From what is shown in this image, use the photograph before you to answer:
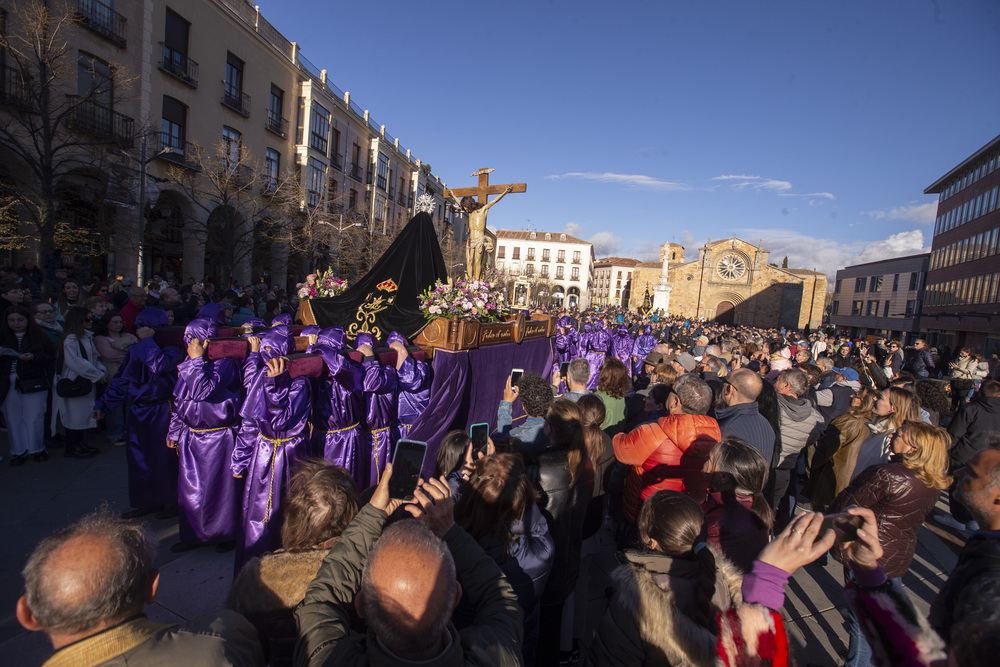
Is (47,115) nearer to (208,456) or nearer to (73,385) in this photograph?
(73,385)

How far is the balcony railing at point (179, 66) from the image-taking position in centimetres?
1503

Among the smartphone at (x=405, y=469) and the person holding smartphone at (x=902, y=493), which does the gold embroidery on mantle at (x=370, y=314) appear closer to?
the smartphone at (x=405, y=469)

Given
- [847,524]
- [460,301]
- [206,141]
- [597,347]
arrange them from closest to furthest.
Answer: [847,524]
[460,301]
[597,347]
[206,141]

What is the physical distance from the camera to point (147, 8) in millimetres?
14094

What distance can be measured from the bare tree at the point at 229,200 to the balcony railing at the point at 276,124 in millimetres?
1944

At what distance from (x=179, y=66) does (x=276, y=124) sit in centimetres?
518

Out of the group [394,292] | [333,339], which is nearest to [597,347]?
[394,292]

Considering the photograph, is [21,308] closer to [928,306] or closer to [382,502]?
[382,502]

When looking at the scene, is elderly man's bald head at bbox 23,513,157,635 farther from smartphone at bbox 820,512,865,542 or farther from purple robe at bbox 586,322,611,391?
purple robe at bbox 586,322,611,391

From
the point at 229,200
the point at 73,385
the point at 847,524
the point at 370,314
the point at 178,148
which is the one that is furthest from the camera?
the point at 229,200

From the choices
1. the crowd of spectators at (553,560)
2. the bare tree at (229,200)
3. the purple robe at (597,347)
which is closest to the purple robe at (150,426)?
the crowd of spectators at (553,560)

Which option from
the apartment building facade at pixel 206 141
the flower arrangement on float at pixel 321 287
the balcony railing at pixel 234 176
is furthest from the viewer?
the balcony railing at pixel 234 176

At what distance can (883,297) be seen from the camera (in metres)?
39.1

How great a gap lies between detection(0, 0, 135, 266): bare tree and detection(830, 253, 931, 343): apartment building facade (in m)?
43.2
